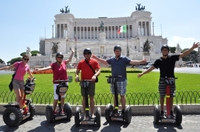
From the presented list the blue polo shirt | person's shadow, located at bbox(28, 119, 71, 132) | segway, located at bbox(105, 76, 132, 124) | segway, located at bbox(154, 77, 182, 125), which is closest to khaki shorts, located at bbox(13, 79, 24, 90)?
person's shadow, located at bbox(28, 119, 71, 132)

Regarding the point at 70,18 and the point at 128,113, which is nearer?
the point at 128,113

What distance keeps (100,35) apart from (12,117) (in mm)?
85675

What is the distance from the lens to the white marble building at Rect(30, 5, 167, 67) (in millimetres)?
87625

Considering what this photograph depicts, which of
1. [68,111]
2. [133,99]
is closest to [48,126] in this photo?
[68,111]

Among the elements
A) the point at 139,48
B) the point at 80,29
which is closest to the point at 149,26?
the point at 139,48

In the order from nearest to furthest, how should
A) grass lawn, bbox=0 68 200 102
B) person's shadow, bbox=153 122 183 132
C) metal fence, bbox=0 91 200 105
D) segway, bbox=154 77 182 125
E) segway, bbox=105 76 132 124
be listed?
1. person's shadow, bbox=153 122 183 132
2. segway, bbox=154 77 182 125
3. segway, bbox=105 76 132 124
4. metal fence, bbox=0 91 200 105
5. grass lawn, bbox=0 68 200 102

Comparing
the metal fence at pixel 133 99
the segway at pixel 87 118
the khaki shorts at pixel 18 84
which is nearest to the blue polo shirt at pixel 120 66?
the segway at pixel 87 118

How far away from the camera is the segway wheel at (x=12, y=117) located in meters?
7.71

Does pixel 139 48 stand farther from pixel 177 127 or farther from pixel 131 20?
pixel 177 127

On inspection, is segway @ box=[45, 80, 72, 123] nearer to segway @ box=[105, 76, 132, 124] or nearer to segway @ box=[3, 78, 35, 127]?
segway @ box=[3, 78, 35, 127]

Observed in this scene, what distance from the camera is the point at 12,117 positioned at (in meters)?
7.88

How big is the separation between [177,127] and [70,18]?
103 meters

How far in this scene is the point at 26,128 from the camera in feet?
25.3

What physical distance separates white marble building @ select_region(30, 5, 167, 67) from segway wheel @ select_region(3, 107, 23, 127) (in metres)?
73.0
